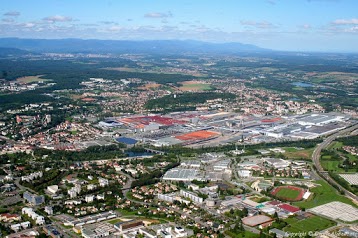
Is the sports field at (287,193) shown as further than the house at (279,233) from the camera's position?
Yes

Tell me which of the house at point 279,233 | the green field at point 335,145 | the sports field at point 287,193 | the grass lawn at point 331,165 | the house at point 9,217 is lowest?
the house at point 9,217

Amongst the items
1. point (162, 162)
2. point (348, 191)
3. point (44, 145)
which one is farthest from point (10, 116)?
point (348, 191)

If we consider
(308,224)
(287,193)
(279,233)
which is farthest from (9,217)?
(287,193)

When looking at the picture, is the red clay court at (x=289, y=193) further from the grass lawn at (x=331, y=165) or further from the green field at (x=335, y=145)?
the green field at (x=335, y=145)

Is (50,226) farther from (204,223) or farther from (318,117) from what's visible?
(318,117)

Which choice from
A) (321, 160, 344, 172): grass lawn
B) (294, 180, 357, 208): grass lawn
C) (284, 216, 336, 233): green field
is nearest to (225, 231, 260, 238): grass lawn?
(284, 216, 336, 233): green field

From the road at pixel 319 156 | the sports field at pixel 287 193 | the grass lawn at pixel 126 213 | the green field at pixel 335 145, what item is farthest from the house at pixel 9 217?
the green field at pixel 335 145

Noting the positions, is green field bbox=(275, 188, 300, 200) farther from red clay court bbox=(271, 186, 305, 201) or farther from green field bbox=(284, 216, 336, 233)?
green field bbox=(284, 216, 336, 233)
